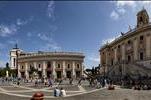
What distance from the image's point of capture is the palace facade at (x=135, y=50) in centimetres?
4995

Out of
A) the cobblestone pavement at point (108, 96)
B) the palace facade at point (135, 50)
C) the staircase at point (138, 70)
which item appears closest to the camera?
the cobblestone pavement at point (108, 96)

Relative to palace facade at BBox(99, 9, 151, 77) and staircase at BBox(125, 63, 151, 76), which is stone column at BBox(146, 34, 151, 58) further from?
staircase at BBox(125, 63, 151, 76)

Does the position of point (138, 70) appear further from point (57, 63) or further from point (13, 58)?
point (13, 58)

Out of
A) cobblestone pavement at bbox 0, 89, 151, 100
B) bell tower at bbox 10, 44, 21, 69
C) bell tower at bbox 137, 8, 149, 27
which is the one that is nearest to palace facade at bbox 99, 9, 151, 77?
bell tower at bbox 137, 8, 149, 27

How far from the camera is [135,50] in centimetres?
5466

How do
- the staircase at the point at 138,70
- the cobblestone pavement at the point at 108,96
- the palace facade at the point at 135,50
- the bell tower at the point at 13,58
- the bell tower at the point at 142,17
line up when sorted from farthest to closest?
1. the bell tower at the point at 13,58
2. the bell tower at the point at 142,17
3. the palace facade at the point at 135,50
4. the staircase at the point at 138,70
5. the cobblestone pavement at the point at 108,96

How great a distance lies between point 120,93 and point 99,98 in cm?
188

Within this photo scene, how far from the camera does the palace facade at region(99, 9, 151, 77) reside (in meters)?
50.0

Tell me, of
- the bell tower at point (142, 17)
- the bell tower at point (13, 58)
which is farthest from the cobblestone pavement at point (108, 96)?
the bell tower at point (13, 58)

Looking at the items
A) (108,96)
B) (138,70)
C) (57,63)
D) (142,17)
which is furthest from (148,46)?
(57,63)

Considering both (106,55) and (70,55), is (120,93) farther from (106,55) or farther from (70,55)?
(70,55)

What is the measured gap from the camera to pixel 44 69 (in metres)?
90.2

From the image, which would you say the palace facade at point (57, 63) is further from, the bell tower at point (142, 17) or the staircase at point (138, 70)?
the staircase at point (138, 70)

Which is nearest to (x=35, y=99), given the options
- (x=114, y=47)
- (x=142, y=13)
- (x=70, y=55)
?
(x=142, y=13)
